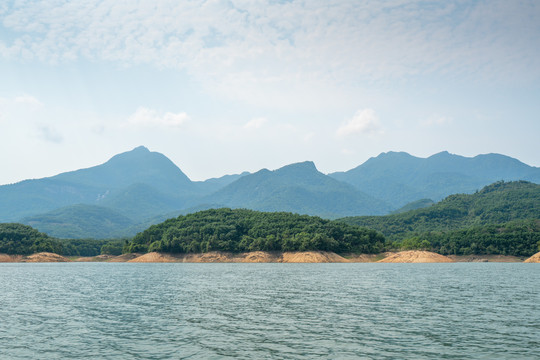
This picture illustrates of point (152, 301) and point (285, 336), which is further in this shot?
point (152, 301)

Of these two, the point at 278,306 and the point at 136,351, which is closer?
the point at 136,351

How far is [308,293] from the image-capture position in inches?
2625

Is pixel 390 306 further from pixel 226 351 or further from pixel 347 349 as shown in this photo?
pixel 226 351

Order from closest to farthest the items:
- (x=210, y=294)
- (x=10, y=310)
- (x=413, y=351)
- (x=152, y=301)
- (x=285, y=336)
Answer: (x=413, y=351)
(x=285, y=336)
(x=10, y=310)
(x=152, y=301)
(x=210, y=294)

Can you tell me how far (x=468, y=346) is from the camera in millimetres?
31859

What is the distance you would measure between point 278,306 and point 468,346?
24.3 m

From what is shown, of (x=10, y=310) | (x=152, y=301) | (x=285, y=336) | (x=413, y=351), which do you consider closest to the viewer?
(x=413, y=351)

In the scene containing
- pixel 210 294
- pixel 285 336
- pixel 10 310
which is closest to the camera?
pixel 285 336

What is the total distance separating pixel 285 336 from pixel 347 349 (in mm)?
5983

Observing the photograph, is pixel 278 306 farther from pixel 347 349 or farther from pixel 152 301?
pixel 347 349

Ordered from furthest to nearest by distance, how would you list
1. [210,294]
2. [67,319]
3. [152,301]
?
[210,294], [152,301], [67,319]

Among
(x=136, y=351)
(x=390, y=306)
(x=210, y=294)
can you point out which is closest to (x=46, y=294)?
(x=210, y=294)

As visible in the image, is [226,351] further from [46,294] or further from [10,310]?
[46,294]

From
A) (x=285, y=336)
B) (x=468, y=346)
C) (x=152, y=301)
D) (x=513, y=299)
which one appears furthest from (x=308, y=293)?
(x=468, y=346)
